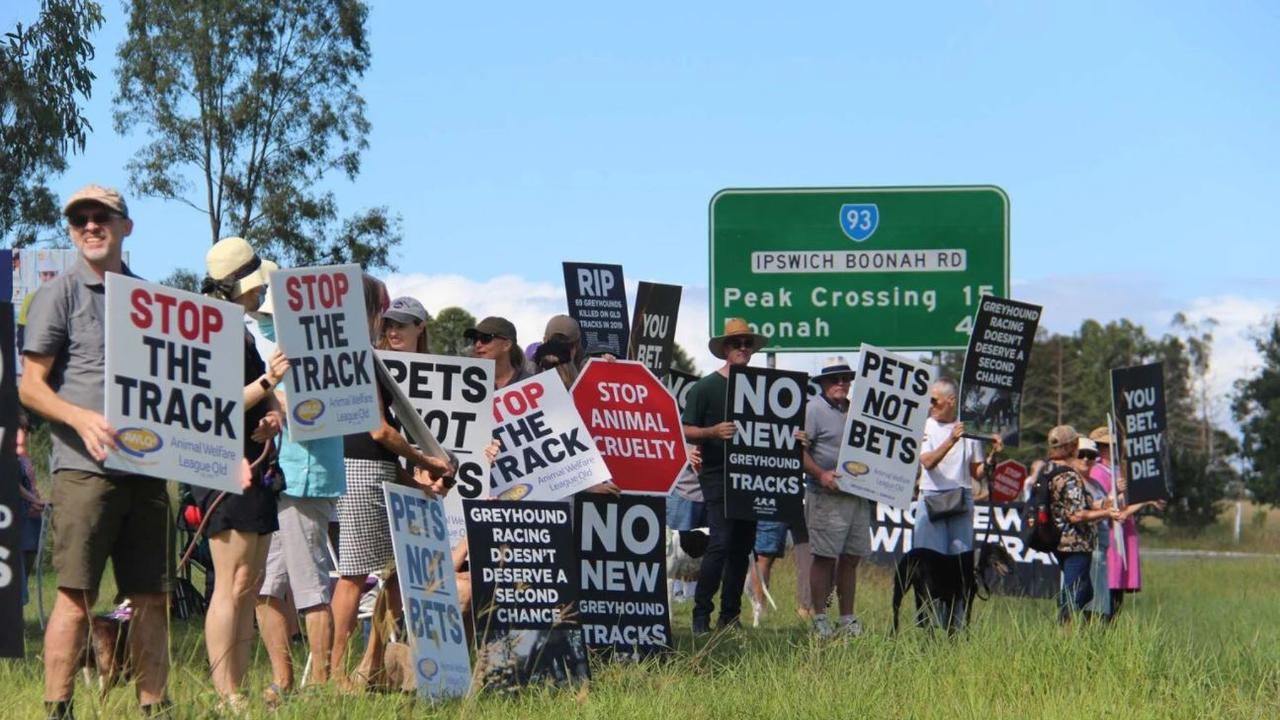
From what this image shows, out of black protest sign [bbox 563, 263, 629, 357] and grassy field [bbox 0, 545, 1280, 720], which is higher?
black protest sign [bbox 563, 263, 629, 357]

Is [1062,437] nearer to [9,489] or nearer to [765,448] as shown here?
[765,448]

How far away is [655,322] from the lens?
643 inches

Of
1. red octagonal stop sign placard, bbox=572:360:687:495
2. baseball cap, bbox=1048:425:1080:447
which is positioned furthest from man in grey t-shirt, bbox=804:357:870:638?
red octagonal stop sign placard, bbox=572:360:687:495

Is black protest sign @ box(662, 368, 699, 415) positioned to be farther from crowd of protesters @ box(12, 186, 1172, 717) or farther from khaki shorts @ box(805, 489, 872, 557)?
khaki shorts @ box(805, 489, 872, 557)

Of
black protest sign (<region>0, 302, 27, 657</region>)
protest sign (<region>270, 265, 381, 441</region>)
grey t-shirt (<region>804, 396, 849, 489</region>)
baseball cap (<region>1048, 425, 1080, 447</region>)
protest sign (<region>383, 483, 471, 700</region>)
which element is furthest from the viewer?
baseball cap (<region>1048, 425, 1080, 447</region>)

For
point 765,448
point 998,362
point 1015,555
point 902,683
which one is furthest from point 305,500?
point 1015,555

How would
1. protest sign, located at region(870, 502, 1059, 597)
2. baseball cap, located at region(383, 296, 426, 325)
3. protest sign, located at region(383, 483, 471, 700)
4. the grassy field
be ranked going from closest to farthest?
1. the grassy field
2. protest sign, located at region(383, 483, 471, 700)
3. baseball cap, located at region(383, 296, 426, 325)
4. protest sign, located at region(870, 502, 1059, 597)

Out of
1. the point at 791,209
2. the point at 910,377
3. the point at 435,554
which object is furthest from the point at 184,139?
the point at 435,554

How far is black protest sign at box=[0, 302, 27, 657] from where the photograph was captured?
6816mm

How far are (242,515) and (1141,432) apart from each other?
8938 mm

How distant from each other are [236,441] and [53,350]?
0.76m

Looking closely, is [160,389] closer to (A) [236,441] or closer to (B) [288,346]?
(A) [236,441]

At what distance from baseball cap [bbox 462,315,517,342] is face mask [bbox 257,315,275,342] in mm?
1942

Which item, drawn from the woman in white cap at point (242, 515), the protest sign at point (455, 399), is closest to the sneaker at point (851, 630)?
the protest sign at point (455, 399)
